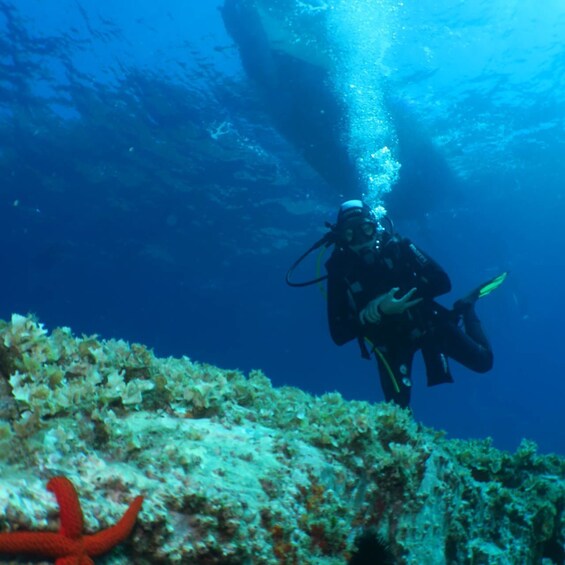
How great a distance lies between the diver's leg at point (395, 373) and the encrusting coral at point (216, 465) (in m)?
2.30

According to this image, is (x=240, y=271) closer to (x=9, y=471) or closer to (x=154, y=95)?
(x=154, y=95)

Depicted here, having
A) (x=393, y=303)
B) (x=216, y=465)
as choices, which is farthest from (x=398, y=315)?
(x=216, y=465)

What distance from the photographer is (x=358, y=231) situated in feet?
22.0

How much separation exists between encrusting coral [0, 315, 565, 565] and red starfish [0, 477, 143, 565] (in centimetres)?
9

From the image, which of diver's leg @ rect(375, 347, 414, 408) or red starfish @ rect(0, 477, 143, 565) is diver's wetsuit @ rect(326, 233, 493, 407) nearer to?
diver's leg @ rect(375, 347, 414, 408)

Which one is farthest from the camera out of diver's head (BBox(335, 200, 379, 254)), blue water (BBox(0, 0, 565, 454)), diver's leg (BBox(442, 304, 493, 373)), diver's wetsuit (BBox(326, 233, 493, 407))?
blue water (BBox(0, 0, 565, 454))

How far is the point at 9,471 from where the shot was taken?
71.4 inches

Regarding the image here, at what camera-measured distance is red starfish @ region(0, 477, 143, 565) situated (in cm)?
149

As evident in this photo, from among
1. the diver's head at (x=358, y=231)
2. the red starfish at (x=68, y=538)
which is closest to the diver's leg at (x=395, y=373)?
the diver's head at (x=358, y=231)

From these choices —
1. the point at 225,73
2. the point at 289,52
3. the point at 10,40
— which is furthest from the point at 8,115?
the point at 289,52

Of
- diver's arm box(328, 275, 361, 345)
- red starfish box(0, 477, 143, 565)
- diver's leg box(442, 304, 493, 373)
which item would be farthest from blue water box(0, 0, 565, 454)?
red starfish box(0, 477, 143, 565)

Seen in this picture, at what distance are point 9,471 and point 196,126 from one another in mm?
21821

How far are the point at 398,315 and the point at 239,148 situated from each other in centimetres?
1878

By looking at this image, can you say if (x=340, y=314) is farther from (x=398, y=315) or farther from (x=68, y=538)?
(x=68, y=538)
